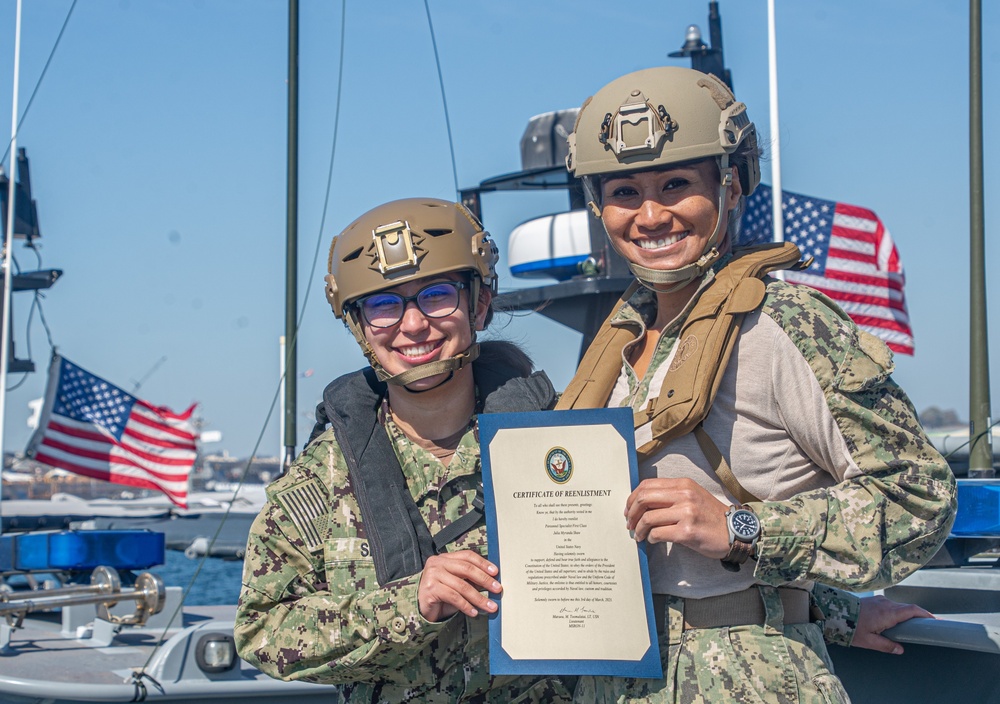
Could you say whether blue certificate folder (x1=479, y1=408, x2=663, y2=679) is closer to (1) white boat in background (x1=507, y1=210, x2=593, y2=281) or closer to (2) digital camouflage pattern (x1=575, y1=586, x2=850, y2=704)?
(2) digital camouflage pattern (x1=575, y1=586, x2=850, y2=704)

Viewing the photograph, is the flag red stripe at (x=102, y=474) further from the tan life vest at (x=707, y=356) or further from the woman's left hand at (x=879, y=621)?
the tan life vest at (x=707, y=356)

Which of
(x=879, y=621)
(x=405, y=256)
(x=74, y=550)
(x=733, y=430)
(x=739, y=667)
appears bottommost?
(x=74, y=550)

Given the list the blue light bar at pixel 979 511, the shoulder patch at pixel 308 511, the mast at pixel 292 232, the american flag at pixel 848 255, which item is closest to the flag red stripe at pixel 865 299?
the american flag at pixel 848 255

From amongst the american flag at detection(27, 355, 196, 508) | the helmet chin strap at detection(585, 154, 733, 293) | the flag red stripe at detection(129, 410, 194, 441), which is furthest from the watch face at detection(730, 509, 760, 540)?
the flag red stripe at detection(129, 410, 194, 441)

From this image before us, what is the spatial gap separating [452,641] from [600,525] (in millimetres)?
796

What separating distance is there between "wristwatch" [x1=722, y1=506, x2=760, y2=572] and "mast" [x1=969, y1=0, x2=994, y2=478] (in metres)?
5.42

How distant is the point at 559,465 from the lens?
2471 mm

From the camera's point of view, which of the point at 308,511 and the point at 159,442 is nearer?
the point at 308,511

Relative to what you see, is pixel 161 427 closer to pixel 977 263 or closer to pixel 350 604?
pixel 977 263

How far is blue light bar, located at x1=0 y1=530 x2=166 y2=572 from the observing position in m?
7.15

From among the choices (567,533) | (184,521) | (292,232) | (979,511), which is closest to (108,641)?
(292,232)

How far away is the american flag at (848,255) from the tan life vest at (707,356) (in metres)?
9.30

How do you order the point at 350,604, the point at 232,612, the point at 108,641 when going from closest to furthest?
the point at 350,604 → the point at 108,641 → the point at 232,612

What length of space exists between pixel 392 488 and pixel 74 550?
15.5ft
